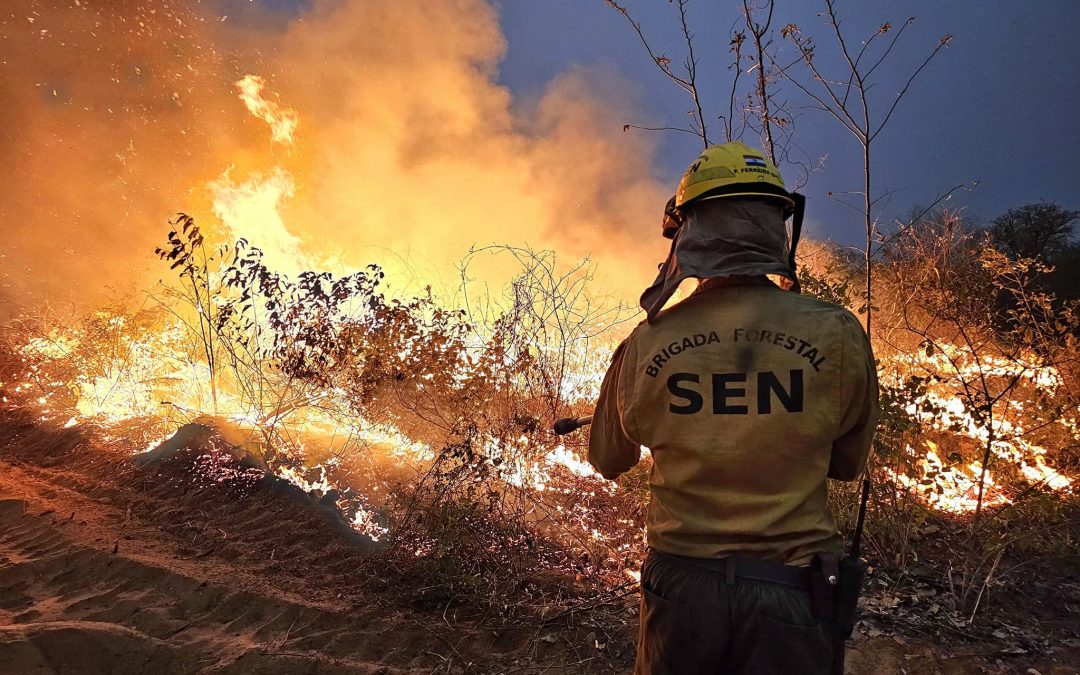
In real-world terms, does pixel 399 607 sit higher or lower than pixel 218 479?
lower

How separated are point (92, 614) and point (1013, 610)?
617 cm

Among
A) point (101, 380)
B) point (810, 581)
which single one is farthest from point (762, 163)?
point (101, 380)

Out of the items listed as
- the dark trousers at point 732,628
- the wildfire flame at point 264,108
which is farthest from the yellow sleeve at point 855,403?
the wildfire flame at point 264,108

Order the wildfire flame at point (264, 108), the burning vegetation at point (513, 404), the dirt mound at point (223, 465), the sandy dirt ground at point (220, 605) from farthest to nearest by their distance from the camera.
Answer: the wildfire flame at point (264, 108) → the dirt mound at point (223, 465) → the burning vegetation at point (513, 404) → the sandy dirt ground at point (220, 605)

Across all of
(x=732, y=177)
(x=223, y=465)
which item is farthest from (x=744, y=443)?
(x=223, y=465)

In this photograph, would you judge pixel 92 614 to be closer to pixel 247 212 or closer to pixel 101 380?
pixel 101 380

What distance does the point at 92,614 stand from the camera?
362 centimetres

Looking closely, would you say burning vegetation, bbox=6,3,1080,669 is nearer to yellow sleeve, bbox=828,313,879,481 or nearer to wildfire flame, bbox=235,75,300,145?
yellow sleeve, bbox=828,313,879,481

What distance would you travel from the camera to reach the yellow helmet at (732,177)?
69.3 inches

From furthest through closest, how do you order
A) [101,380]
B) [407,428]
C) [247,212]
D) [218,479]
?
1. [247,212]
2. [101,380]
3. [407,428]
4. [218,479]

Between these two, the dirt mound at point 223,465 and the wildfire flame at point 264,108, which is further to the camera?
the wildfire flame at point 264,108

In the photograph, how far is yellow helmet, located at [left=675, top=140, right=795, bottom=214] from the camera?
5.78 feet

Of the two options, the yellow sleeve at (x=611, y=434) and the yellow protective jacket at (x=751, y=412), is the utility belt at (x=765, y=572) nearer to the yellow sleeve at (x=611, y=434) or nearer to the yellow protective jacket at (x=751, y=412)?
the yellow protective jacket at (x=751, y=412)

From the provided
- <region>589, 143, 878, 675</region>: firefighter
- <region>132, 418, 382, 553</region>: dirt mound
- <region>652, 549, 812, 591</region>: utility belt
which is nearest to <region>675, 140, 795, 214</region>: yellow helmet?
<region>589, 143, 878, 675</region>: firefighter
